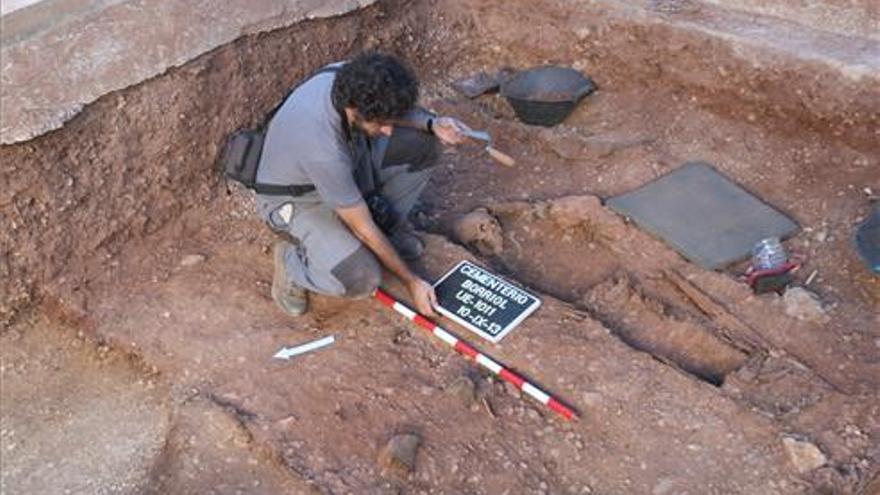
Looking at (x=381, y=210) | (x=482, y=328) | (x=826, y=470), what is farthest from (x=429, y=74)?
(x=826, y=470)

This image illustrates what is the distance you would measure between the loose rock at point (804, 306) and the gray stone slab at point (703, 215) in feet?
1.12

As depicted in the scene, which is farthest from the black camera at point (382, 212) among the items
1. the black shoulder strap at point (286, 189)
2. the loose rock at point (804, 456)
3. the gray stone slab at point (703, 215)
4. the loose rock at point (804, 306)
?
the loose rock at point (804, 456)

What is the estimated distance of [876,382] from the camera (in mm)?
3594

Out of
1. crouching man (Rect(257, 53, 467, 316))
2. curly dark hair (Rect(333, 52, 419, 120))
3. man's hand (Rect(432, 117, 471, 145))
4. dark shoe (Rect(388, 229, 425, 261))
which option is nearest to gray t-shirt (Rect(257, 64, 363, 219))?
crouching man (Rect(257, 53, 467, 316))

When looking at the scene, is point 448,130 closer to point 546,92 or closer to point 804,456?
point 546,92

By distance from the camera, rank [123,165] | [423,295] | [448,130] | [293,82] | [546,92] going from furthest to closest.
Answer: [546,92], [293,82], [123,165], [448,130], [423,295]

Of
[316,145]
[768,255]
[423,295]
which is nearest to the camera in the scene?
[316,145]

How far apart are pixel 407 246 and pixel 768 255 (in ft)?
5.22

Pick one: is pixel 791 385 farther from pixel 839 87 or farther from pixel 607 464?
pixel 839 87

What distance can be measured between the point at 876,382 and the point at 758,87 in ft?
6.01

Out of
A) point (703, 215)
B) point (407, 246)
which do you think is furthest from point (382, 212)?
point (703, 215)

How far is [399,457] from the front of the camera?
3398mm

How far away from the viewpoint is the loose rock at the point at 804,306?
3.87 meters

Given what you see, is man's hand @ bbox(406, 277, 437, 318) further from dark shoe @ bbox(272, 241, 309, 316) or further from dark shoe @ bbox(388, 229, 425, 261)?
dark shoe @ bbox(272, 241, 309, 316)
